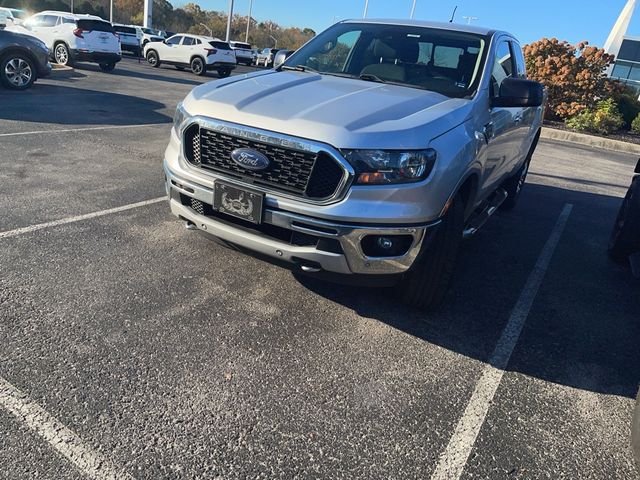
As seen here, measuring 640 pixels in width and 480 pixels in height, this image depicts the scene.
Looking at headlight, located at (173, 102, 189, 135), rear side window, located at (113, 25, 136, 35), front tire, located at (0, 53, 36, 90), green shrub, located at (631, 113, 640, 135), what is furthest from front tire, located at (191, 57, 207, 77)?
headlight, located at (173, 102, 189, 135)

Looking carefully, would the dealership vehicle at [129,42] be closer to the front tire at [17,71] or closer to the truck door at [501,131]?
the front tire at [17,71]

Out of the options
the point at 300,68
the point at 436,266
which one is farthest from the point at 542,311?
the point at 300,68

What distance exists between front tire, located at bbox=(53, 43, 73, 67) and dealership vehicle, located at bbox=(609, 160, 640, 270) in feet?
58.1

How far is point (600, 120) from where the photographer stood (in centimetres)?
1802

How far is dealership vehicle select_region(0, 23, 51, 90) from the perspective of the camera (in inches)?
408

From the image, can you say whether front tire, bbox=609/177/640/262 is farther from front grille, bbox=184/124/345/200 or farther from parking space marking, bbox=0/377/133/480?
parking space marking, bbox=0/377/133/480

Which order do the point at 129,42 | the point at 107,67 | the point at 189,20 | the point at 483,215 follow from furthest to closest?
the point at 189,20, the point at 129,42, the point at 107,67, the point at 483,215

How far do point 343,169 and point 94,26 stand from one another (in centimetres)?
1757

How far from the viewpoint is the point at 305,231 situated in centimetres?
285

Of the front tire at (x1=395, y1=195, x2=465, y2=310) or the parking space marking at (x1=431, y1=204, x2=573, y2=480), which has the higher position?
the front tire at (x1=395, y1=195, x2=465, y2=310)

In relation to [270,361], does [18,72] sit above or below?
above

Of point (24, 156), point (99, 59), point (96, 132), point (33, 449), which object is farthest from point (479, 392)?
point (99, 59)

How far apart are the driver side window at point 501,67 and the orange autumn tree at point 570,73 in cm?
1547

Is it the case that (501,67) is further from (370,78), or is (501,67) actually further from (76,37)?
(76,37)
